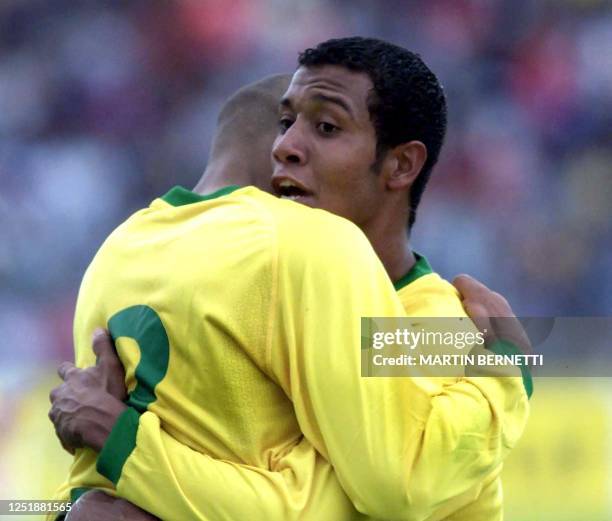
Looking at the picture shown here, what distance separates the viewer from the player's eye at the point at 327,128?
2.34 m

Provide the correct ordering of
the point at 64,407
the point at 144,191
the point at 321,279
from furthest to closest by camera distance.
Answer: the point at 144,191, the point at 64,407, the point at 321,279

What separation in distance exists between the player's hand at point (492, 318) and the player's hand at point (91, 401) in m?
0.69

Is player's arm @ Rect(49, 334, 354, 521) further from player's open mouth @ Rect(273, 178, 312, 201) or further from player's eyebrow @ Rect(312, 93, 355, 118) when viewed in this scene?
player's eyebrow @ Rect(312, 93, 355, 118)

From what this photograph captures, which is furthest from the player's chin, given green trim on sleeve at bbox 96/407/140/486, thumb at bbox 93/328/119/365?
green trim on sleeve at bbox 96/407/140/486

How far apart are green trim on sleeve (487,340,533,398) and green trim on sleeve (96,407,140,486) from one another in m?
0.70

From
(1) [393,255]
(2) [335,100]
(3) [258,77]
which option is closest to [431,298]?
(1) [393,255]

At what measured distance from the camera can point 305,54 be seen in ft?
7.92

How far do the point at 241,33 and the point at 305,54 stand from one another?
3999mm

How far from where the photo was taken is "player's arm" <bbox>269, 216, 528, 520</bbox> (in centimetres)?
191

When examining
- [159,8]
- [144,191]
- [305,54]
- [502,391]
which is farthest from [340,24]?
[502,391]

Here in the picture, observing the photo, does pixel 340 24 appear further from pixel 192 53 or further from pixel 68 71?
pixel 68 71

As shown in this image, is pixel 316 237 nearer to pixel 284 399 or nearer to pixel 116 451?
pixel 284 399

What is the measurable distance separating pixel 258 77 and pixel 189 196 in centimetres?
410

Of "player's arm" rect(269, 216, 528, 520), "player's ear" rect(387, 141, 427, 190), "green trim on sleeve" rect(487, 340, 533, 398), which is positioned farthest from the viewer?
"player's ear" rect(387, 141, 427, 190)
